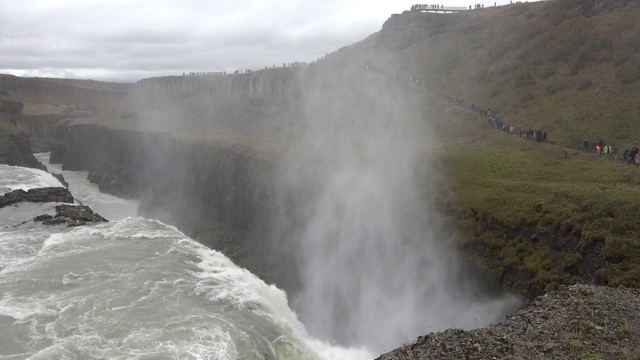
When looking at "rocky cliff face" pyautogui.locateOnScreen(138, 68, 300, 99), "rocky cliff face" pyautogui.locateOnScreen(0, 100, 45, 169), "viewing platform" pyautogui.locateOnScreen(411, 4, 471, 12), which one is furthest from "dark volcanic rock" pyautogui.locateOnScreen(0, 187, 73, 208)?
"viewing platform" pyautogui.locateOnScreen(411, 4, 471, 12)

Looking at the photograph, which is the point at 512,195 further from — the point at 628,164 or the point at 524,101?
the point at 524,101

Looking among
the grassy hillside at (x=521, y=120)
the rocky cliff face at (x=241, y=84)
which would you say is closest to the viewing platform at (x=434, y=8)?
the grassy hillside at (x=521, y=120)

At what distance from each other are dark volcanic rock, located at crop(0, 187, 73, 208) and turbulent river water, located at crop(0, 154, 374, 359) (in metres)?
7.51

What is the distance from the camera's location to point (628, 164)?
113 feet

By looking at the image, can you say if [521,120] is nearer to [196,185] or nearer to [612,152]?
[612,152]

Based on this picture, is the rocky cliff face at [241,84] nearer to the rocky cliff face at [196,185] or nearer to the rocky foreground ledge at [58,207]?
the rocky cliff face at [196,185]

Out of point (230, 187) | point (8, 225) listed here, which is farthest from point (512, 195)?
point (8, 225)

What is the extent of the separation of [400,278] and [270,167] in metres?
23.5

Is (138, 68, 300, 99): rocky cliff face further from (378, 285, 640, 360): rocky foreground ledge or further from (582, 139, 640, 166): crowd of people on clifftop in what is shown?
(378, 285, 640, 360): rocky foreground ledge

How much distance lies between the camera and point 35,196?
41438 millimetres

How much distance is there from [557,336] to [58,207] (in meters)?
37.6

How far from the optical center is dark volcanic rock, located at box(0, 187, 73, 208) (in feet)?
132

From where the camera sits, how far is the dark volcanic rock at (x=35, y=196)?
1581 inches

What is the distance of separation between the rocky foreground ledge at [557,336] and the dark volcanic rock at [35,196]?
119 feet
